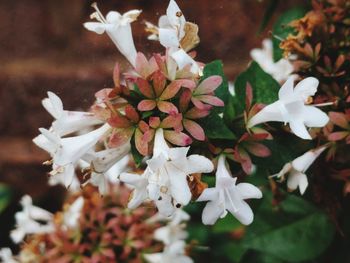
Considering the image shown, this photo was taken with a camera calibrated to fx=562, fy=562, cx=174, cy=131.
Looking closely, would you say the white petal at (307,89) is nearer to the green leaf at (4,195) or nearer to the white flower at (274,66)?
the white flower at (274,66)

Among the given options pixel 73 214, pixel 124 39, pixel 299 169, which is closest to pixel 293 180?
pixel 299 169

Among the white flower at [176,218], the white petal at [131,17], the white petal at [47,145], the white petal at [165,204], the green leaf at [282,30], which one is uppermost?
the white petal at [131,17]

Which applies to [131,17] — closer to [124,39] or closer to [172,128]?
[124,39]

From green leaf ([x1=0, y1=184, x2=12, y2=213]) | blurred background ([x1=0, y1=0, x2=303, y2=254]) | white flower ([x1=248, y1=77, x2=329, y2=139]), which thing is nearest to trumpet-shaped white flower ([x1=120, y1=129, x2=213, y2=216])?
white flower ([x1=248, y1=77, x2=329, y2=139])

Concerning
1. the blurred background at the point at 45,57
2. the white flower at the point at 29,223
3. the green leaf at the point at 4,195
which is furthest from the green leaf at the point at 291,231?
the green leaf at the point at 4,195

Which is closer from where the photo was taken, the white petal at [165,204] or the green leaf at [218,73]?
the white petal at [165,204]

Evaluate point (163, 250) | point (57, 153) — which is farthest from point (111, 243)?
point (57, 153)

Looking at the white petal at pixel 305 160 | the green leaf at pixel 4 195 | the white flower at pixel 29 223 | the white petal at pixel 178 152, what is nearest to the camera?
the white petal at pixel 178 152

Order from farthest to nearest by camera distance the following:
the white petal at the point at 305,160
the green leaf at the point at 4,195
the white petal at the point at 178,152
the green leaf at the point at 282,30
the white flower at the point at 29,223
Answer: the green leaf at the point at 4,195, the white flower at the point at 29,223, the green leaf at the point at 282,30, the white petal at the point at 305,160, the white petal at the point at 178,152

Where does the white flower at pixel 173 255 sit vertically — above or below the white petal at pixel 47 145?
below
